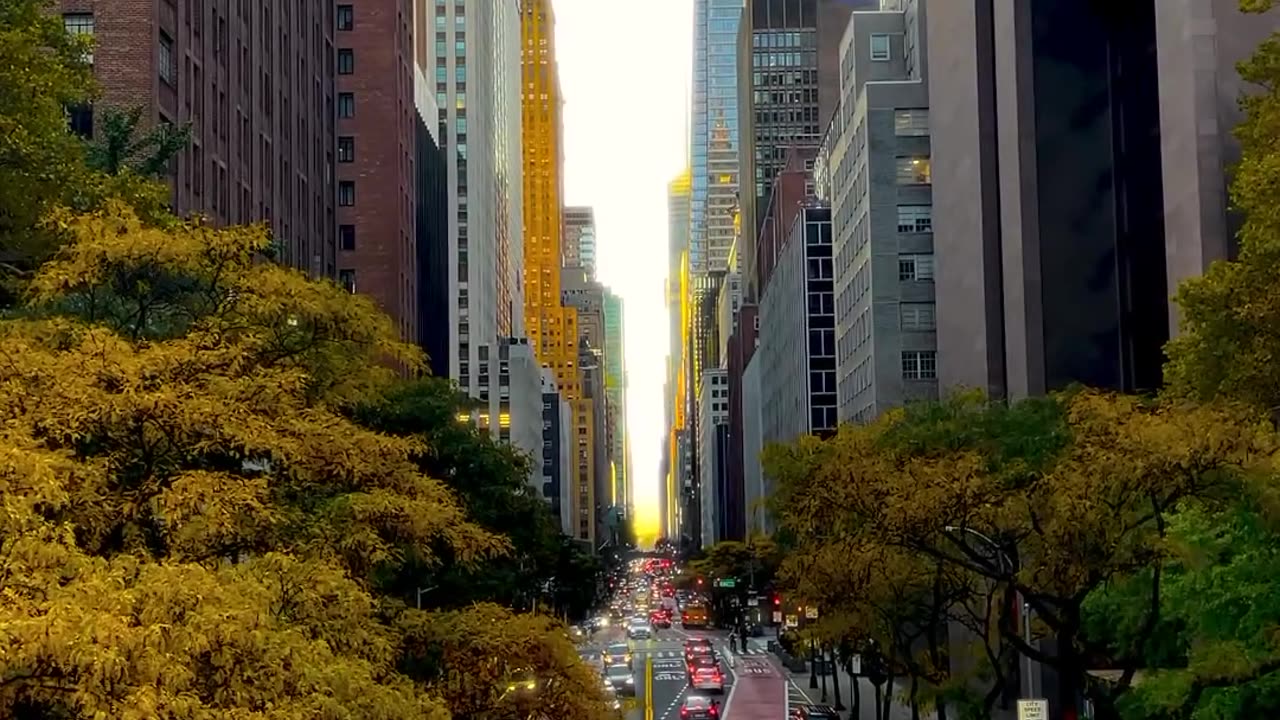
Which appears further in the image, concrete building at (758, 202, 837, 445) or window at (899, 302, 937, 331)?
concrete building at (758, 202, 837, 445)

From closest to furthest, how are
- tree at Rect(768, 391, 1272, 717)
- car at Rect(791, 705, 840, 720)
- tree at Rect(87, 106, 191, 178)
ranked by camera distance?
tree at Rect(768, 391, 1272, 717) < tree at Rect(87, 106, 191, 178) < car at Rect(791, 705, 840, 720)

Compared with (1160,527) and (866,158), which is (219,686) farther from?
(866,158)

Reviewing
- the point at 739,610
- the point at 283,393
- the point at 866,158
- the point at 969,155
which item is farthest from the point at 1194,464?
the point at 739,610

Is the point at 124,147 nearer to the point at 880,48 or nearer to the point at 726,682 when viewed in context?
the point at 726,682

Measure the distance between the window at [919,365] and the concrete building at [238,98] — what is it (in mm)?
34537

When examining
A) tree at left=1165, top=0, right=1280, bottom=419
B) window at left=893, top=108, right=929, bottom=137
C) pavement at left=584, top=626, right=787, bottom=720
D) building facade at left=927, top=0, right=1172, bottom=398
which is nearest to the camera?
tree at left=1165, top=0, right=1280, bottom=419

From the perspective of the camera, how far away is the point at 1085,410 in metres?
32.3

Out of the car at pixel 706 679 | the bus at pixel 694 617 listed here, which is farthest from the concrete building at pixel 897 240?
the bus at pixel 694 617

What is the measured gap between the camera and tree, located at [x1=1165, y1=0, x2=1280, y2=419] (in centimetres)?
2598

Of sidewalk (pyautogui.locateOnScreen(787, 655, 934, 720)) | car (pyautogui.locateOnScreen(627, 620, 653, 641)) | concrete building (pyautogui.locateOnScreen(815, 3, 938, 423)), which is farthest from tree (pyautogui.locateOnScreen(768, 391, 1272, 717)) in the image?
car (pyautogui.locateOnScreen(627, 620, 653, 641))

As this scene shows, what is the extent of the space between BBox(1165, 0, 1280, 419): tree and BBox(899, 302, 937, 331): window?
68122 mm

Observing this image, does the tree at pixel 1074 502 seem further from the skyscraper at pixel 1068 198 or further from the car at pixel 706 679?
the car at pixel 706 679

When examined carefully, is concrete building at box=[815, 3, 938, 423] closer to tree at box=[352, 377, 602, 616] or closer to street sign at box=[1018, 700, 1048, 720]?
tree at box=[352, 377, 602, 616]

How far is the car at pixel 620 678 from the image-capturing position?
2510 inches
